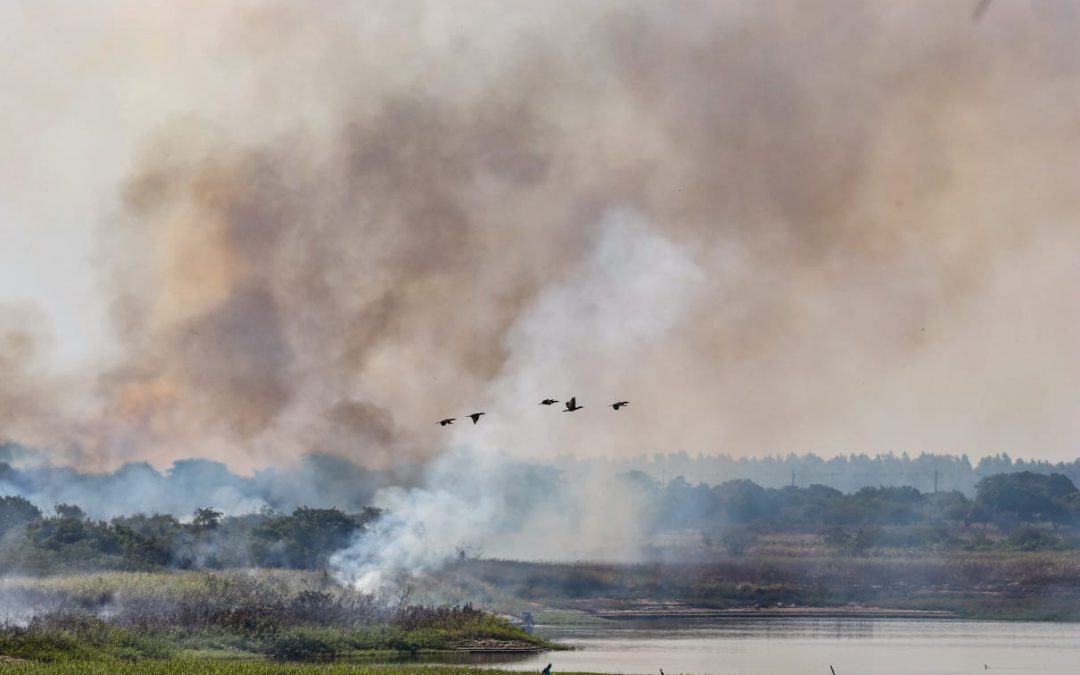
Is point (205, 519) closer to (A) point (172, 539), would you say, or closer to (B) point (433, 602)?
(A) point (172, 539)

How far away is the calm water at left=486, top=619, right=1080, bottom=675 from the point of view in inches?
3041

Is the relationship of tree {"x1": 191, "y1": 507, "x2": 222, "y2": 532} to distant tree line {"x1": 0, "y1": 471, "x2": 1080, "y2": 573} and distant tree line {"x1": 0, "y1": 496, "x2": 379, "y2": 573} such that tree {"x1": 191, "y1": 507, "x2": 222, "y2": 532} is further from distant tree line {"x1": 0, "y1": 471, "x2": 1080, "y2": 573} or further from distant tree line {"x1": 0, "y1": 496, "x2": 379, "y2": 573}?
distant tree line {"x1": 0, "y1": 496, "x2": 379, "y2": 573}

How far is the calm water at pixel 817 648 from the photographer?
7725cm

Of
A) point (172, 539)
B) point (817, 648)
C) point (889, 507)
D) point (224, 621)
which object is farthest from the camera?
point (889, 507)

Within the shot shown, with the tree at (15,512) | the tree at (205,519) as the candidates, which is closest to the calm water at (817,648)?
the tree at (205,519)

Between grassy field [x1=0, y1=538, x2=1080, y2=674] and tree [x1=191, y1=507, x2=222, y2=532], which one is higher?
tree [x1=191, y1=507, x2=222, y2=532]

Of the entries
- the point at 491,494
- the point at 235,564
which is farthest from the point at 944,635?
the point at 235,564

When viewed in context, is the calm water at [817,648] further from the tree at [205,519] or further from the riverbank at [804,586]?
the tree at [205,519]

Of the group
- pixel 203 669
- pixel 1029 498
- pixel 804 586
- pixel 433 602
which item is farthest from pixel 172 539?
pixel 1029 498

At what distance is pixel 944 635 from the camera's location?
4021 inches

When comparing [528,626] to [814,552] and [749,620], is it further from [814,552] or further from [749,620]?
[814,552]

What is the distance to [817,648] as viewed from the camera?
3570 inches

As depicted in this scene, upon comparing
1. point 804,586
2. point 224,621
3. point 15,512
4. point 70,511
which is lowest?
point 224,621

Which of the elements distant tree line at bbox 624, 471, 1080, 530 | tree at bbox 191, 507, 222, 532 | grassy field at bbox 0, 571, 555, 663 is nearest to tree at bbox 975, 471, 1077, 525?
distant tree line at bbox 624, 471, 1080, 530
